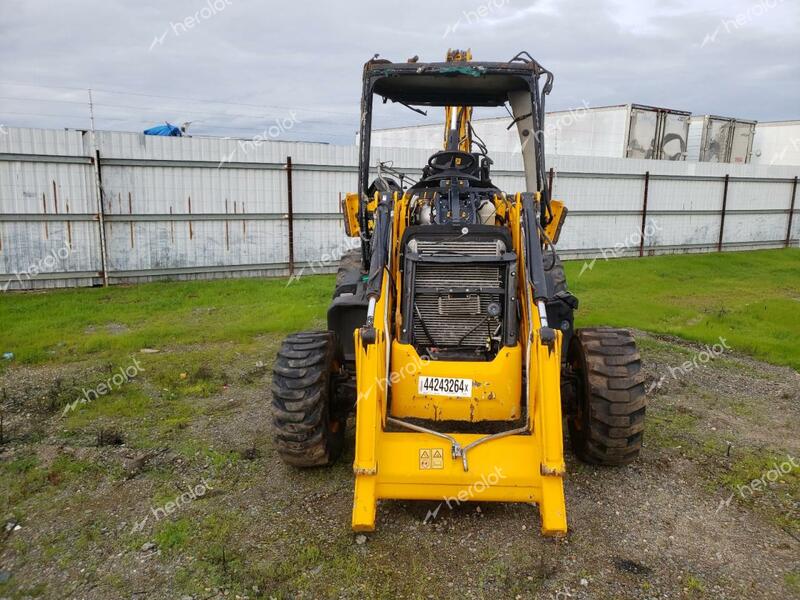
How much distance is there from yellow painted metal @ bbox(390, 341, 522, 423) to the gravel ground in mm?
611

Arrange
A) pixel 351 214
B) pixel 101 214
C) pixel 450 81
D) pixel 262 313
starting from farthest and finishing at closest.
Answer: pixel 101 214 → pixel 262 313 → pixel 351 214 → pixel 450 81

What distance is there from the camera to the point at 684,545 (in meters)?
3.88

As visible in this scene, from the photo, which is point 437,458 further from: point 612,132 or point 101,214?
point 612,132

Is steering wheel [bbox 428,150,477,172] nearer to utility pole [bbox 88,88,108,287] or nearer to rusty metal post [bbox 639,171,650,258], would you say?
utility pole [bbox 88,88,108,287]

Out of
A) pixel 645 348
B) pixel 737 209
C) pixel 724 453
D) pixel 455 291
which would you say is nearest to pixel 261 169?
pixel 645 348

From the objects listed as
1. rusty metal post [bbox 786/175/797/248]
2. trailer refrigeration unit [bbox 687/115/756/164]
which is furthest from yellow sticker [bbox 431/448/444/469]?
trailer refrigeration unit [bbox 687/115/756/164]

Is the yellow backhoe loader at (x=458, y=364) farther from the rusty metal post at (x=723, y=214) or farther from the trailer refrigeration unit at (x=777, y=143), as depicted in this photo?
the trailer refrigeration unit at (x=777, y=143)

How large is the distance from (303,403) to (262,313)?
577 centimetres

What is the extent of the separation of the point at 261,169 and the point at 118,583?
10.4 metres

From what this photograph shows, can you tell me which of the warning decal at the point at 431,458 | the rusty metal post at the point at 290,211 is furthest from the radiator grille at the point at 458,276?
the rusty metal post at the point at 290,211

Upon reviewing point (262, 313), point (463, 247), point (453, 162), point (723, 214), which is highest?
point (453, 162)

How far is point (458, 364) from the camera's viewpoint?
4250mm

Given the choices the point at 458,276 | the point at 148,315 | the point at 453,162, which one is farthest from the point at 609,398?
the point at 148,315

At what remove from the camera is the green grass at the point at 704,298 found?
9.04 metres
